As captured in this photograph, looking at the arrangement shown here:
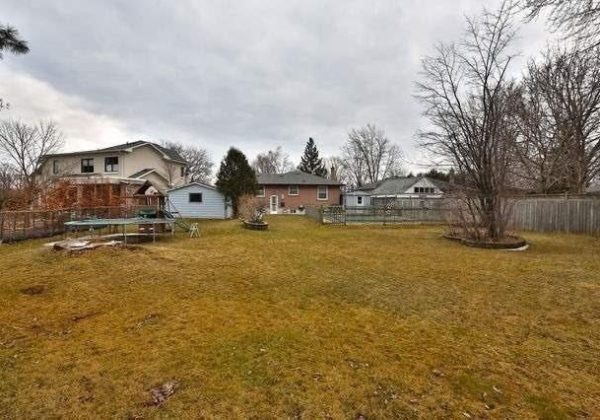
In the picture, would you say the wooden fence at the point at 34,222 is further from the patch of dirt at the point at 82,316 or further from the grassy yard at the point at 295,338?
the patch of dirt at the point at 82,316

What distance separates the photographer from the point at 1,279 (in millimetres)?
7066

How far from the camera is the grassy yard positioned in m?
3.20

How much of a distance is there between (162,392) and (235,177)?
68.9ft

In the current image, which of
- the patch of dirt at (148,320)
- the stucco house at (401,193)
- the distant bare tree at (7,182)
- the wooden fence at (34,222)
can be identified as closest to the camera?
the patch of dirt at (148,320)

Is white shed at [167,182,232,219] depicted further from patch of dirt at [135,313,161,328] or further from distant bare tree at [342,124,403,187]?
distant bare tree at [342,124,403,187]

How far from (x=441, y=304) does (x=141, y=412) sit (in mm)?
4996

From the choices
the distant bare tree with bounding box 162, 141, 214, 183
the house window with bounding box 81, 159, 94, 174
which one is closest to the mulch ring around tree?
the house window with bounding box 81, 159, 94, 174

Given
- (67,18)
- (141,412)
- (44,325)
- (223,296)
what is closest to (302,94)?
(67,18)

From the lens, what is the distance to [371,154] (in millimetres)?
58625

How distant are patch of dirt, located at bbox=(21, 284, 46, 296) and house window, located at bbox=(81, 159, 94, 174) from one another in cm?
2518

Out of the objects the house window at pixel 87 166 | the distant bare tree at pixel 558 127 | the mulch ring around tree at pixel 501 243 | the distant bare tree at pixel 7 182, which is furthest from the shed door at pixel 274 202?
the mulch ring around tree at pixel 501 243

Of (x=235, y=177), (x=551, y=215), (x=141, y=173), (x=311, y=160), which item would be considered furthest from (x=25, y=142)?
(x=311, y=160)

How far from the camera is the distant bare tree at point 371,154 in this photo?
57.2m

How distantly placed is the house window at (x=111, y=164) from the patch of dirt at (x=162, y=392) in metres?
28.2
